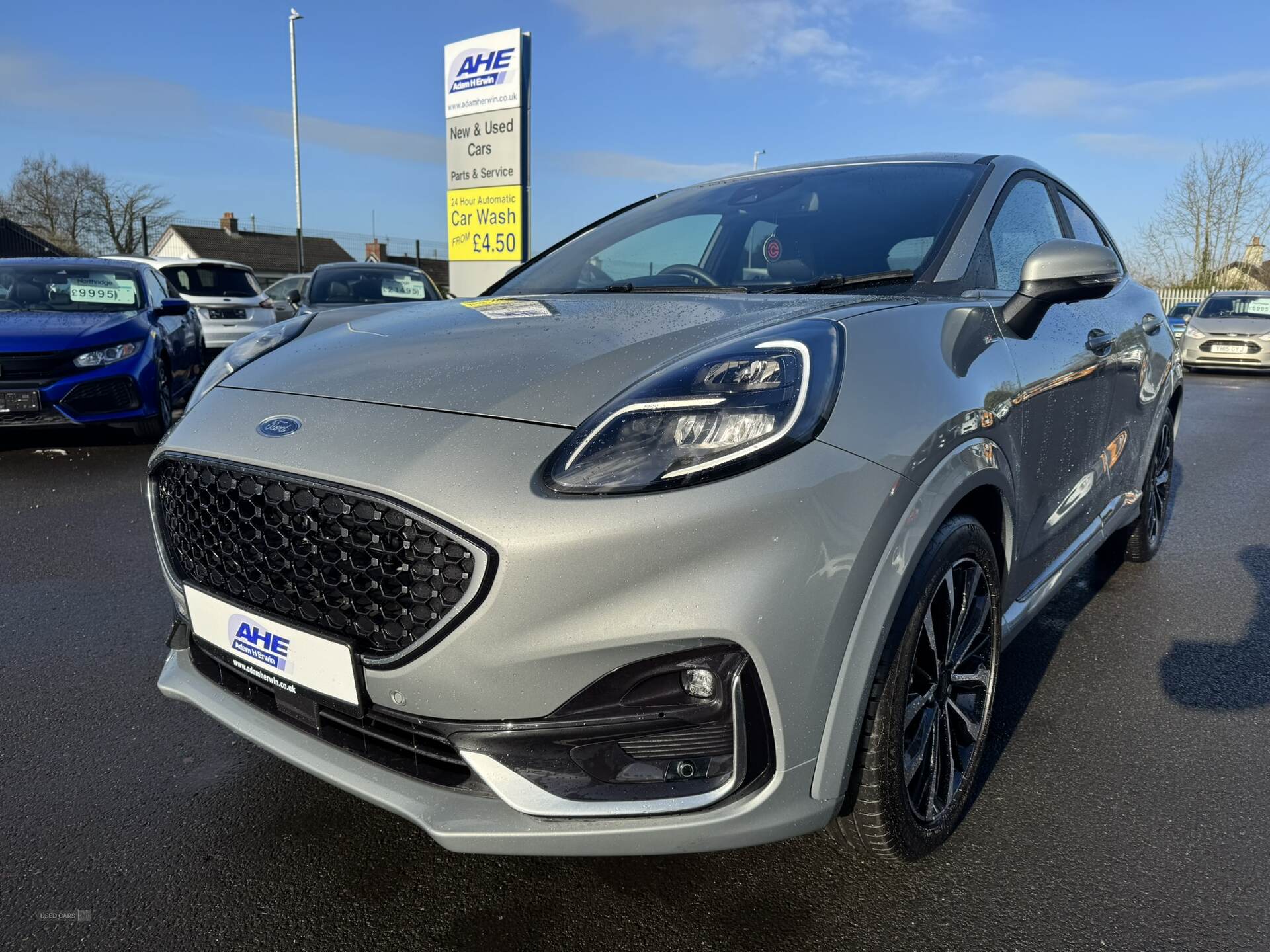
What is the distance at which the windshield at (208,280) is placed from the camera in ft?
38.6

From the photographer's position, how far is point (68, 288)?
7039 mm

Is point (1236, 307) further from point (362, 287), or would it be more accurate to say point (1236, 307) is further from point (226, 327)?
point (226, 327)

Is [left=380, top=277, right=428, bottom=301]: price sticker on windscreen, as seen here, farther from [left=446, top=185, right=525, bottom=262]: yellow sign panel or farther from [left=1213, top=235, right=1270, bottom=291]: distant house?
[left=1213, top=235, right=1270, bottom=291]: distant house

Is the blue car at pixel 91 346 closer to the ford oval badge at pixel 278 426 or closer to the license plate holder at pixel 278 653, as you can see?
the license plate holder at pixel 278 653

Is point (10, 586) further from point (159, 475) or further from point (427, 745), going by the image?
point (427, 745)

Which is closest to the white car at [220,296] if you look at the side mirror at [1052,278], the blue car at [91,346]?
the blue car at [91,346]

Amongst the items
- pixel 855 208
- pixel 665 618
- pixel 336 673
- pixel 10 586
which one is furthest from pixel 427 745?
pixel 10 586

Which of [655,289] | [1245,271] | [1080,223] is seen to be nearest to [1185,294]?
[1245,271]

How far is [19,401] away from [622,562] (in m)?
5.82

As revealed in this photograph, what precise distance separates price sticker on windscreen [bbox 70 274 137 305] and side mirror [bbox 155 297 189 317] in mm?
229

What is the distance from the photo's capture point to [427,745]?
1579mm

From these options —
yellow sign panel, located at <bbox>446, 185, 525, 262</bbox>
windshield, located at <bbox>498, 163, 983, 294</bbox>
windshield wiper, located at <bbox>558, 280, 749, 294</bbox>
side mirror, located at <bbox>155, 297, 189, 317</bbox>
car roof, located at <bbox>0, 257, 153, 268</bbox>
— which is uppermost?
yellow sign panel, located at <bbox>446, 185, 525, 262</bbox>

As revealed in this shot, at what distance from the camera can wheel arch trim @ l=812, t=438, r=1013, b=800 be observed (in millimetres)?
1555

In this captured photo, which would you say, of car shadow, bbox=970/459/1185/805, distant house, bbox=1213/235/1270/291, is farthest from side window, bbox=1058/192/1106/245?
distant house, bbox=1213/235/1270/291
